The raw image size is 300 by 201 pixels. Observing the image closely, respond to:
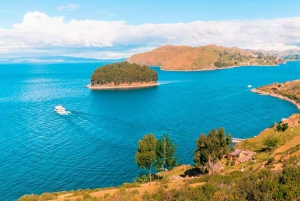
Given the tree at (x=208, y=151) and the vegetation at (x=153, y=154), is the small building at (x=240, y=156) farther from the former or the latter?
the vegetation at (x=153, y=154)

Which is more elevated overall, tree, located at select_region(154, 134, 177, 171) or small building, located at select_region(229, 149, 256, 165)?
tree, located at select_region(154, 134, 177, 171)

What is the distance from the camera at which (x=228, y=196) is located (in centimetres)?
2864

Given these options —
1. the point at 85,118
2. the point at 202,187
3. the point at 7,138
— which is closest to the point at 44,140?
the point at 7,138

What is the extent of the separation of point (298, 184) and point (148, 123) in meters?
105

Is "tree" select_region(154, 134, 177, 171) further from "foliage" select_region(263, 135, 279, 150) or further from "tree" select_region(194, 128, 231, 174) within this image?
"foliage" select_region(263, 135, 279, 150)

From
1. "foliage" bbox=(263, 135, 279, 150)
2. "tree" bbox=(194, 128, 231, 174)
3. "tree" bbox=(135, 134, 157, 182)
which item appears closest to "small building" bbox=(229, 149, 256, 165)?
"foliage" bbox=(263, 135, 279, 150)

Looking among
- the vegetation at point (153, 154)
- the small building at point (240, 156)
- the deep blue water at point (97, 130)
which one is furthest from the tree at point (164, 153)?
the small building at point (240, 156)

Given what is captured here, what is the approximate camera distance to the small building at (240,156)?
228 feet

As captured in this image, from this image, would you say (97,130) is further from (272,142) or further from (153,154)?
(272,142)

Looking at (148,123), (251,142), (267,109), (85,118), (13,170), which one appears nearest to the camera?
(13,170)

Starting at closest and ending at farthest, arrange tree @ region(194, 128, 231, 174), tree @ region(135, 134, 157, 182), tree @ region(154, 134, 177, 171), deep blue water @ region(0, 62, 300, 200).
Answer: tree @ region(135, 134, 157, 182) → tree @ region(194, 128, 231, 174) → tree @ region(154, 134, 177, 171) → deep blue water @ region(0, 62, 300, 200)

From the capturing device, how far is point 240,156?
239 ft

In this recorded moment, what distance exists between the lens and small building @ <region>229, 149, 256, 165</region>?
6944 centimetres

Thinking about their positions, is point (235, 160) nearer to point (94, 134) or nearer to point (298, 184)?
point (298, 184)
